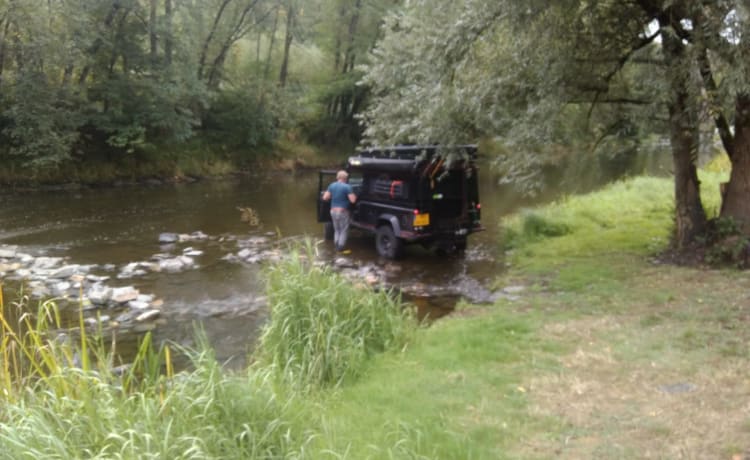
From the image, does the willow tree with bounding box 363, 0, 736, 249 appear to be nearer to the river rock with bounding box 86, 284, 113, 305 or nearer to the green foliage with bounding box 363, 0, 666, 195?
the green foliage with bounding box 363, 0, 666, 195

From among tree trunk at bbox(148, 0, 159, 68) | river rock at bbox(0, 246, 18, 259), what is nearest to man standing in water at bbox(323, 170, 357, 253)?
river rock at bbox(0, 246, 18, 259)

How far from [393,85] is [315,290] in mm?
6323

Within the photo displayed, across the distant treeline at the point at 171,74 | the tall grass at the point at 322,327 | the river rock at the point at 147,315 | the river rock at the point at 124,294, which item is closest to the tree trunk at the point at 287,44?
the distant treeline at the point at 171,74

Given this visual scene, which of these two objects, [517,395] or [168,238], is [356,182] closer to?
[168,238]

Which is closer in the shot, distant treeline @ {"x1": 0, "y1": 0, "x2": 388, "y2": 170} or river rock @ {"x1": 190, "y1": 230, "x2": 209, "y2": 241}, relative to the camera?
river rock @ {"x1": 190, "y1": 230, "x2": 209, "y2": 241}

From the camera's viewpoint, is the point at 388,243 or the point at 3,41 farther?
the point at 3,41

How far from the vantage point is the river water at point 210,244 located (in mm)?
9062

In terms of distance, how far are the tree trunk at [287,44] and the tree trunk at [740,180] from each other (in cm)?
2845

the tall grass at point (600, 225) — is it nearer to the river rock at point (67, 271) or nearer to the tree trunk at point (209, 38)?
the river rock at point (67, 271)

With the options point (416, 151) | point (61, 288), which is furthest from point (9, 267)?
point (416, 151)

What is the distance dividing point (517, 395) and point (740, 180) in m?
6.23

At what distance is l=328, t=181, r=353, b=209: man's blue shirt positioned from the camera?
12531 millimetres

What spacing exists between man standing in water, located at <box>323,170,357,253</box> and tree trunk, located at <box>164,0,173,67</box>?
17760mm

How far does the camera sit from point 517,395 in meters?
4.81
